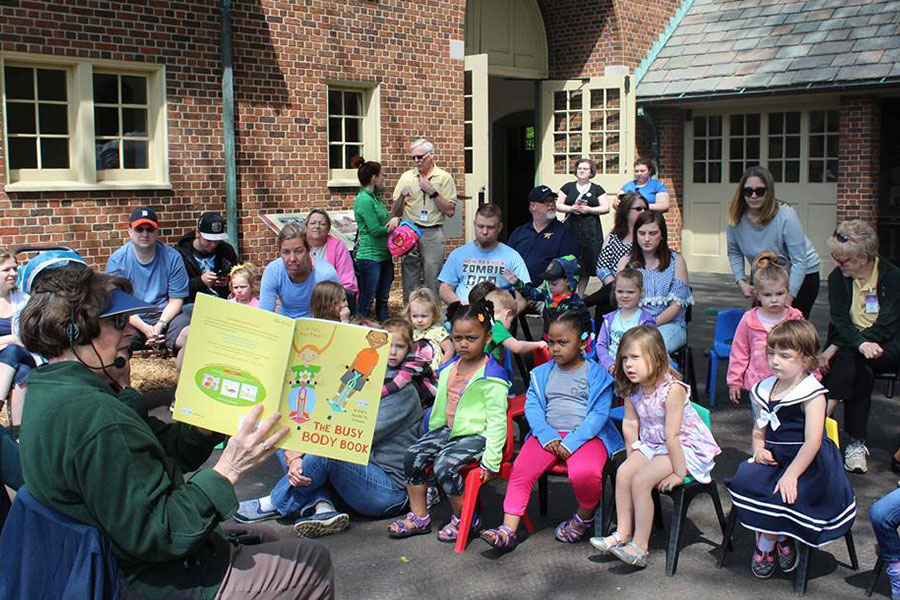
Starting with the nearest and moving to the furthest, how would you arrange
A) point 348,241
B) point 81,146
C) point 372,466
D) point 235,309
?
1. point 235,309
2. point 372,466
3. point 81,146
4. point 348,241

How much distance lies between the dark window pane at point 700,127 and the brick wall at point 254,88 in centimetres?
489

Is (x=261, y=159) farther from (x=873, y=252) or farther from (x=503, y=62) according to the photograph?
(x=873, y=252)

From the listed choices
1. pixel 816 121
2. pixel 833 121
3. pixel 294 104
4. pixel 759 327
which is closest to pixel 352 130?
pixel 294 104

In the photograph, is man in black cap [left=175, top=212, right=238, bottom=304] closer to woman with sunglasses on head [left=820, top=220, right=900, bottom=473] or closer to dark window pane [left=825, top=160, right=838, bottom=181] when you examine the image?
woman with sunglasses on head [left=820, top=220, right=900, bottom=473]

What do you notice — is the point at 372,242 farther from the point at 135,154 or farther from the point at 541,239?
the point at 135,154

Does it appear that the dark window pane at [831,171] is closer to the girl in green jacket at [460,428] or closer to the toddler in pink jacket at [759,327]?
the toddler in pink jacket at [759,327]

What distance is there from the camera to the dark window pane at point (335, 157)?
41.8ft

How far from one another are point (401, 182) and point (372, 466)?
5714 millimetres

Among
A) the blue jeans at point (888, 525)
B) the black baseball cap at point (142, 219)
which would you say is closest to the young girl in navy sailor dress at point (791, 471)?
the blue jeans at point (888, 525)

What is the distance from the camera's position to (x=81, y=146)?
10203 mm

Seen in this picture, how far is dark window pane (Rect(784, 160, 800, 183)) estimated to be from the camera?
1570cm

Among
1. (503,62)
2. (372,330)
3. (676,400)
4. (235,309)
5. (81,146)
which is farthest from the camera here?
A: (503,62)

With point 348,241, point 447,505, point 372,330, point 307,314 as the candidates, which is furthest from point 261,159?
point 372,330

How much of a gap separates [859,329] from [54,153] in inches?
305
